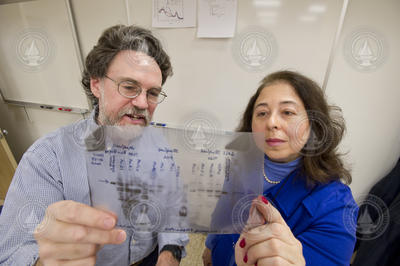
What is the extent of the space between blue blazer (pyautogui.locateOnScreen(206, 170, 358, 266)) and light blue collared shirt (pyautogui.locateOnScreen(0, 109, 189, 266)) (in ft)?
1.87

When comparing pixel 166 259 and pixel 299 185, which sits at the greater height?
pixel 299 185

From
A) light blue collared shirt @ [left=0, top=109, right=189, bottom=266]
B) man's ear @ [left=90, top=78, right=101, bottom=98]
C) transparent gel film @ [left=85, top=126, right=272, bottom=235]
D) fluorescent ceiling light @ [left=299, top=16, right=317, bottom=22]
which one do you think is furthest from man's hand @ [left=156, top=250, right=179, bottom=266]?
fluorescent ceiling light @ [left=299, top=16, right=317, bottom=22]

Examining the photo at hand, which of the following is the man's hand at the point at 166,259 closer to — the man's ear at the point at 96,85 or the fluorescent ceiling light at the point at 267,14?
the man's ear at the point at 96,85

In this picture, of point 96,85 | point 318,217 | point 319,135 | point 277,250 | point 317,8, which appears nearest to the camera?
point 277,250

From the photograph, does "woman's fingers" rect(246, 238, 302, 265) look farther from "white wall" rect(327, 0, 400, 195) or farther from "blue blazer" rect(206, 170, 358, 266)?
"white wall" rect(327, 0, 400, 195)

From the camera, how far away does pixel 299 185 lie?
0.51 m

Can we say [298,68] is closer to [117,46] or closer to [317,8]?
[317,8]

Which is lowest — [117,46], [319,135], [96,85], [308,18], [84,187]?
[84,187]

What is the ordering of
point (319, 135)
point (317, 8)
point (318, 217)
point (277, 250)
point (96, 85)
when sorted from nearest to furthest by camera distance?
point (277, 250), point (318, 217), point (319, 135), point (96, 85), point (317, 8)

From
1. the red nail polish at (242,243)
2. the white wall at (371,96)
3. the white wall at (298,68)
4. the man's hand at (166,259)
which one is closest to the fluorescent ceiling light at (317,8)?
the white wall at (298,68)

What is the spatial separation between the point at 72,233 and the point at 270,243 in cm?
41

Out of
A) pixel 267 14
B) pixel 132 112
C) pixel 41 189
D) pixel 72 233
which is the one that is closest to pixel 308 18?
pixel 267 14

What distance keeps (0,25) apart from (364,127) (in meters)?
2.94

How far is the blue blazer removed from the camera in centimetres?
40
